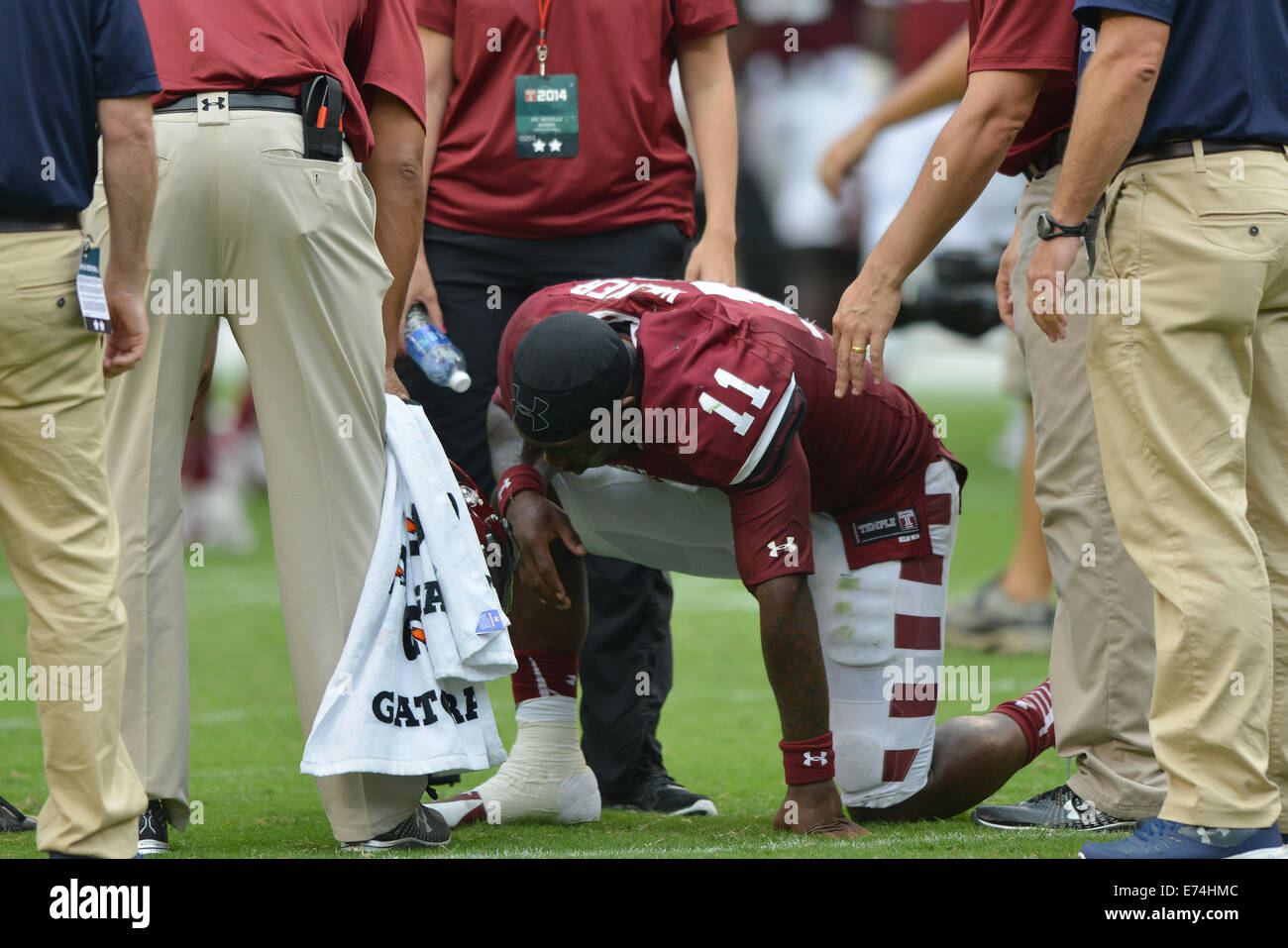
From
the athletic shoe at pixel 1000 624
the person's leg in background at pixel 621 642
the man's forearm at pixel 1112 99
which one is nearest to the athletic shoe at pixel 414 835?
the person's leg in background at pixel 621 642

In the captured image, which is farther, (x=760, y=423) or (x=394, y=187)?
(x=394, y=187)

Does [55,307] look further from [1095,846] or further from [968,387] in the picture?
[968,387]

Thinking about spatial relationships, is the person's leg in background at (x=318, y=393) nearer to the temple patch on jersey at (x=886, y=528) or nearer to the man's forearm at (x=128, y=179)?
the man's forearm at (x=128, y=179)

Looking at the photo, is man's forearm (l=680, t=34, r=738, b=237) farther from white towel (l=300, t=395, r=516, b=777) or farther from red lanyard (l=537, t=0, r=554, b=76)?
white towel (l=300, t=395, r=516, b=777)

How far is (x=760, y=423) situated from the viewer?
3646mm

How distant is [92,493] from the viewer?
118 inches

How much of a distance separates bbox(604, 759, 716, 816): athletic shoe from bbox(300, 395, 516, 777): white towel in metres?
0.79

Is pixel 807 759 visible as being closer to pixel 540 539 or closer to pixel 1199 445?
pixel 540 539

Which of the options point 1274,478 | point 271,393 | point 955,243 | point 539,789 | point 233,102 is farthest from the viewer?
point 955,243

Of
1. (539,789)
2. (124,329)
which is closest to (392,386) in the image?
(124,329)

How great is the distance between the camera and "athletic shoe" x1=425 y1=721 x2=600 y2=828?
409cm

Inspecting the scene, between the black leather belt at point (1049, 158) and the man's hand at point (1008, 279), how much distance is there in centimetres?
14

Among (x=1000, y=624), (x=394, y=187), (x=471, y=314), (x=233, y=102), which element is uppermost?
(x=233, y=102)

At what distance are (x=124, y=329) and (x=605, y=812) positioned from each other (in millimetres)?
1901
